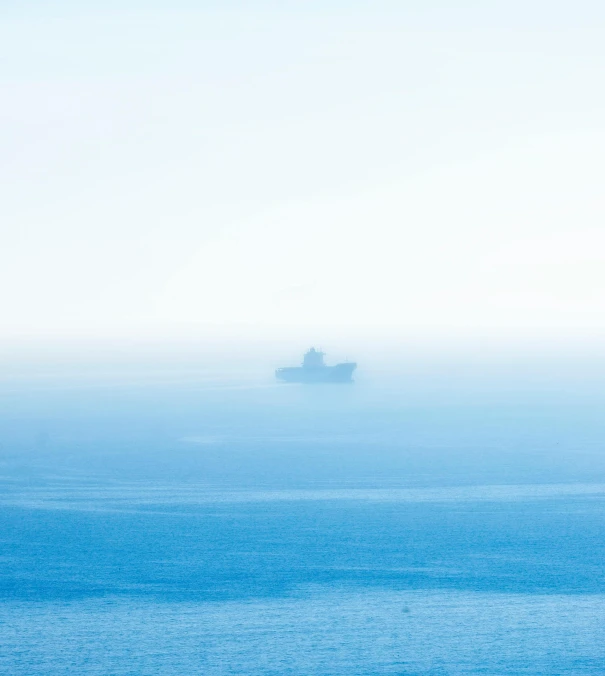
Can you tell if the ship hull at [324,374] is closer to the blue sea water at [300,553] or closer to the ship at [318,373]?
→ the ship at [318,373]

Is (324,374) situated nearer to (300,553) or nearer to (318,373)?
(318,373)

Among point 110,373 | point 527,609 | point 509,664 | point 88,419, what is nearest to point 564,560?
point 527,609

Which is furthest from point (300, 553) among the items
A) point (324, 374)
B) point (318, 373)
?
point (324, 374)

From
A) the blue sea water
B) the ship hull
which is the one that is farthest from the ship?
the blue sea water

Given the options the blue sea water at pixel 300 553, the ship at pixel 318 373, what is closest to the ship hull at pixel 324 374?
the ship at pixel 318 373

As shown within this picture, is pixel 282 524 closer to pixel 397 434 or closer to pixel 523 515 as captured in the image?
pixel 523 515

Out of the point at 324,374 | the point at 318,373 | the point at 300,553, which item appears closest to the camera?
the point at 300,553

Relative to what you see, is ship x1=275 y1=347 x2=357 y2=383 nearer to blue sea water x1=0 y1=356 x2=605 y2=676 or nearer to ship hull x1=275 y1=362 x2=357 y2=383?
ship hull x1=275 y1=362 x2=357 y2=383

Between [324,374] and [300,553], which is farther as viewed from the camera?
[324,374]
